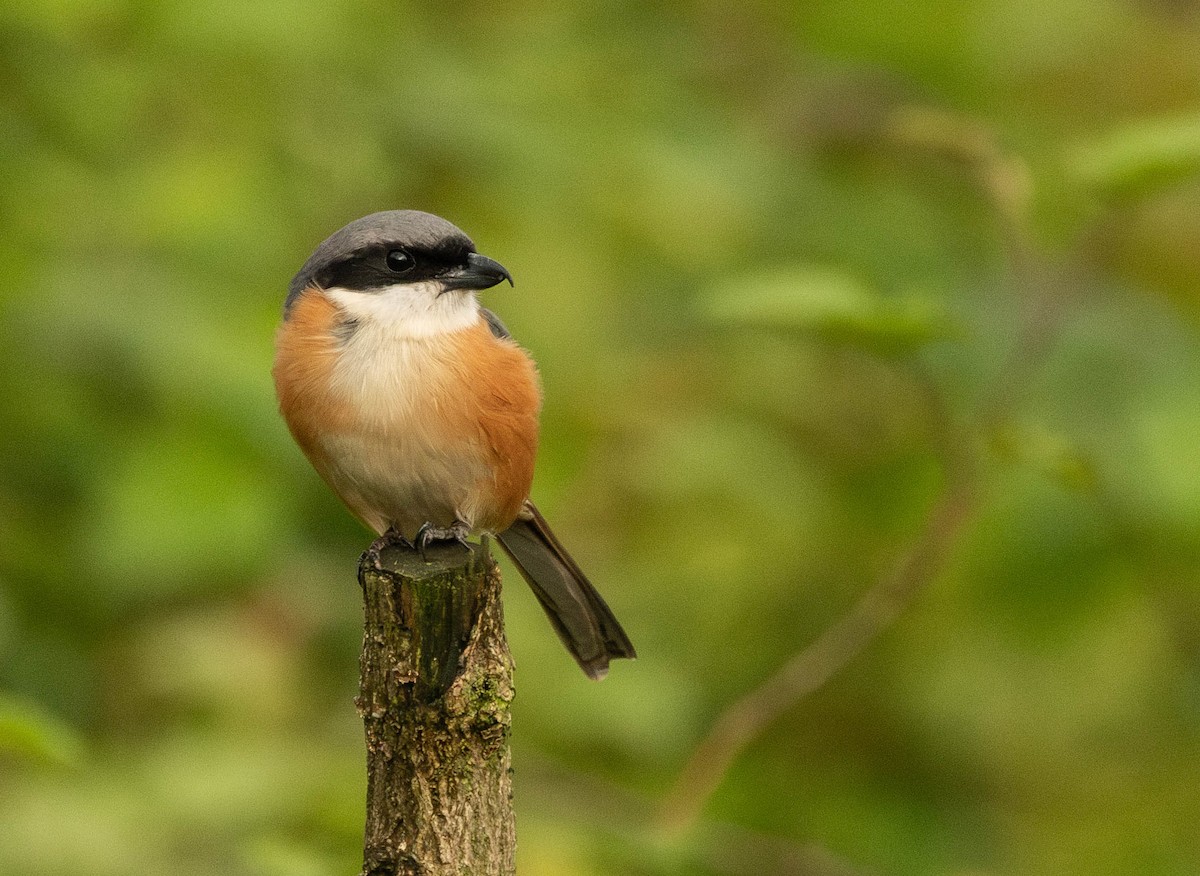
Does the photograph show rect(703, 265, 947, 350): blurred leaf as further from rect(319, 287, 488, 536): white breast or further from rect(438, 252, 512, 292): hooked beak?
rect(319, 287, 488, 536): white breast

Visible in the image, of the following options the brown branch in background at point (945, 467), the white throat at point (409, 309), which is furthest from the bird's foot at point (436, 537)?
the brown branch in background at point (945, 467)

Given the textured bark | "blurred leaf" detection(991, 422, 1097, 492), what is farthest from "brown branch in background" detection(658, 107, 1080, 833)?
the textured bark

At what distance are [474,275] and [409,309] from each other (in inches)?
7.8

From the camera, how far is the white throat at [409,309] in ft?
13.3

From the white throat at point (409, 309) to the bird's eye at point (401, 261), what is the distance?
4cm

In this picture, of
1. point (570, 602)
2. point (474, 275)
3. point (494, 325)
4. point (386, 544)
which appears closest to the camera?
point (386, 544)

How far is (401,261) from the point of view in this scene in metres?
4.08

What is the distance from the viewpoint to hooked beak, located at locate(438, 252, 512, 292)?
4035 millimetres

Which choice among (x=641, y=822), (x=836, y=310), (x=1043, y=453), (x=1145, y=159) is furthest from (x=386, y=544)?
(x=641, y=822)

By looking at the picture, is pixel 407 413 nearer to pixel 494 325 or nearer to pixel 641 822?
pixel 494 325

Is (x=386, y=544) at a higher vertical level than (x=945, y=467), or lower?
lower

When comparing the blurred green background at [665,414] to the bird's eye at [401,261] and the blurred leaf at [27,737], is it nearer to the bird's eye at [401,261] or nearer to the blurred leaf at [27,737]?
the bird's eye at [401,261]

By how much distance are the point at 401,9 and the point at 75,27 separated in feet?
5.80

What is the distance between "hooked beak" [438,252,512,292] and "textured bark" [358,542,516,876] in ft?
4.11
